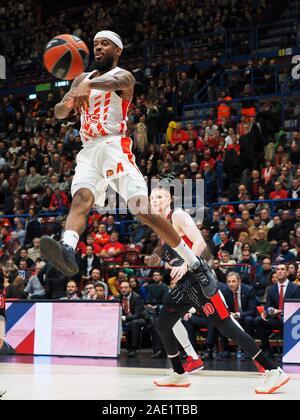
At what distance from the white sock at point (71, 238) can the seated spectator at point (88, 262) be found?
9395 millimetres

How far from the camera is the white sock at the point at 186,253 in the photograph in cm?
772

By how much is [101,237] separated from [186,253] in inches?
402

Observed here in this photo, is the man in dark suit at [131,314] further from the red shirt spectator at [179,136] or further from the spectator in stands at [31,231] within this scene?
the red shirt spectator at [179,136]

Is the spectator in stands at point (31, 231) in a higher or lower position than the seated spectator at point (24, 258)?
higher

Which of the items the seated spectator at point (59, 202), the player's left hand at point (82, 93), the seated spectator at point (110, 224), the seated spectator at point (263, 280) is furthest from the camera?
Answer: the seated spectator at point (59, 202)

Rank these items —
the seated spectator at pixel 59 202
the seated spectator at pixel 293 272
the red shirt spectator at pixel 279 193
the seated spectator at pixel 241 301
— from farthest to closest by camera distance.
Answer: the seated spectator at pixel 59 202 < the red shirt spectator at pixel 279 193 < the seated spectator at pixel 293 272 < the seated spectator at pixel 241 301

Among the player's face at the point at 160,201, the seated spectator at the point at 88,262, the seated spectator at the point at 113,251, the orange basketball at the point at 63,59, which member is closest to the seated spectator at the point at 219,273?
the seated spectator at the point at 88,262

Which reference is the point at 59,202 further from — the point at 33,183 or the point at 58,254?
the point at 58,254

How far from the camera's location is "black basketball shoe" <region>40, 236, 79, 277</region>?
22.0ft

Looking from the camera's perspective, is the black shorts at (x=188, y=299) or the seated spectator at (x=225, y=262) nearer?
the black shorts at (x=188, y=299)

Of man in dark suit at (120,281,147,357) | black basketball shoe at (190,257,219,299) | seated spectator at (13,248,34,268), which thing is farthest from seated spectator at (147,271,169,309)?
black basketball shoe at (190,257,219,299)

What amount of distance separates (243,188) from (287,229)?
2067mm

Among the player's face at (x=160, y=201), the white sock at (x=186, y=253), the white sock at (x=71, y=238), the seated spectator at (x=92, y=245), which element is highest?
the player's face at (x=160, y=201)

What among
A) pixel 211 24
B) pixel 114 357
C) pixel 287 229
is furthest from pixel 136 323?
pixel 211 24
